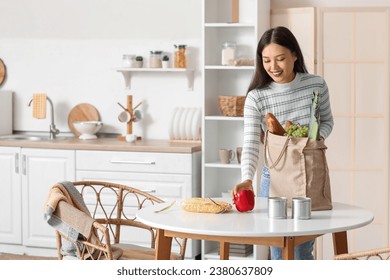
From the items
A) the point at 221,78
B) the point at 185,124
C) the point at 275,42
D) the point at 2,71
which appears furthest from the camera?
the point at 2,71

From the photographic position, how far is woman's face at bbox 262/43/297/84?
11.0ft

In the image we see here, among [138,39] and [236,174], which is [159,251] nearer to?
[236,174]

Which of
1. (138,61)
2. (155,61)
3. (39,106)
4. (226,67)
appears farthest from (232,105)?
(39,106)

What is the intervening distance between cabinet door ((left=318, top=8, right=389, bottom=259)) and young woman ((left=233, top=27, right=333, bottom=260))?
1.74m

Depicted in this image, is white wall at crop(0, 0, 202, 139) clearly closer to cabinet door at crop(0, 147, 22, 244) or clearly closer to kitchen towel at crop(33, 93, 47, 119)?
kitchen towel at crop(33, 93, 47, 119)

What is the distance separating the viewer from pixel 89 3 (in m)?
5.86

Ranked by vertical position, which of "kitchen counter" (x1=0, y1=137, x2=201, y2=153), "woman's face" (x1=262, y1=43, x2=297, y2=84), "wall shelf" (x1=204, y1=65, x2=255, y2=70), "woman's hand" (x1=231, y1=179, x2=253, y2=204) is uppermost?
"wall shelf" (x1=204, y1=65, x2=255, y2=70)

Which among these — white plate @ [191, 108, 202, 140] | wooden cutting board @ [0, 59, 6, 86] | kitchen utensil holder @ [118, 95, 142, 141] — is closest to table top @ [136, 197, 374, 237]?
white plate @ [191, 108, 202, 140]

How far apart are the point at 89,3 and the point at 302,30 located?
1.60 m

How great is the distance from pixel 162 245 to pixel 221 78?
8.59ft

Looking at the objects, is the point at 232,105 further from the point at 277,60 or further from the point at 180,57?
the point at 277,60

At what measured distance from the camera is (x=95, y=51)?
5.94 meters
